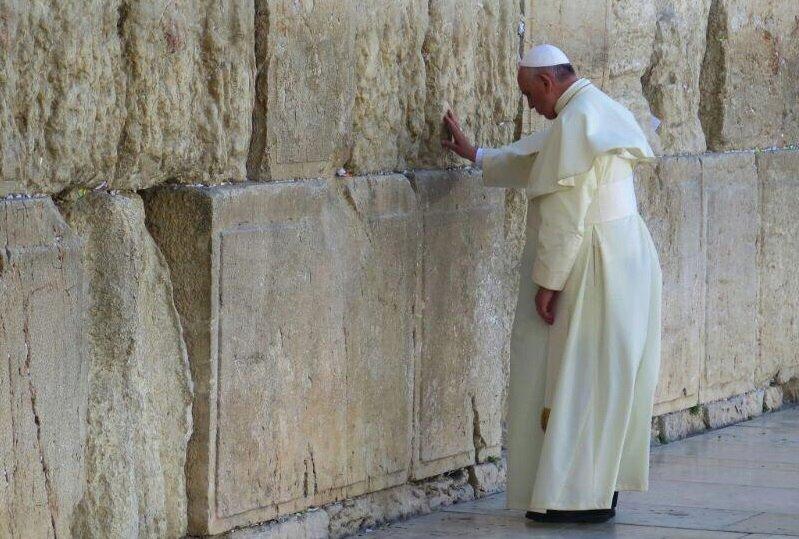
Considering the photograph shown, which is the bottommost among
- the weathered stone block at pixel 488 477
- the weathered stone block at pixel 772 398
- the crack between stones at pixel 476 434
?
the weathered stone block at pixel 772 398

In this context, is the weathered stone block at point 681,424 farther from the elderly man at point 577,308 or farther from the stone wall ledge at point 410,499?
the elderly man at point 577,308

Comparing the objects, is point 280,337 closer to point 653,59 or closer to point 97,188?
point 97,188

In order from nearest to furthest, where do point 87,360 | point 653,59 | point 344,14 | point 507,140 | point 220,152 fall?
point 87,360 < point 220,152 < point 344,14 < point 507,140 < point 653,59

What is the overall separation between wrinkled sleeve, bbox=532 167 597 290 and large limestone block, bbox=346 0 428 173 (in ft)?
1.98

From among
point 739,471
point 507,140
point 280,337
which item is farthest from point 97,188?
point 739,471

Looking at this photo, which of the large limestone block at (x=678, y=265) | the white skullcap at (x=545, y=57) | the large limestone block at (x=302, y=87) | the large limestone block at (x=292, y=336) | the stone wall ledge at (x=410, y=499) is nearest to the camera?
the large limestone block at (x=292, y=336)

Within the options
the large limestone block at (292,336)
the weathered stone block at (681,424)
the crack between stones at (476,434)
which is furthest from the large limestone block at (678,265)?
the large limestone block at (292,336)

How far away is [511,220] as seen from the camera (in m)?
7.17

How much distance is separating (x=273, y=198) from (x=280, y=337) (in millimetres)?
456

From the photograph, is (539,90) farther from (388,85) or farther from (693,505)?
(693,505)

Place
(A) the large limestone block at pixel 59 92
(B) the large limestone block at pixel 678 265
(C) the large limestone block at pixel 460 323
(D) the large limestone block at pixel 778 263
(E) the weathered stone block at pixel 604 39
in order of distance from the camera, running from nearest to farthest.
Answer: (A) the large limestone block at pixel 59 92
(C) the large limestone block at pixel 460 323
(E) the weathered stone block at pixel 604 39
(B) the large limestone block at pixel 678 265
(D) the large limestone block at pixel 778 263

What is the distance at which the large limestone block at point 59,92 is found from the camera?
4570mm

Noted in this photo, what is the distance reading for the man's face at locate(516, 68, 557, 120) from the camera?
6.24 meters

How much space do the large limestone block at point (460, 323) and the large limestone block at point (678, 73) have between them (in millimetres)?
1604
